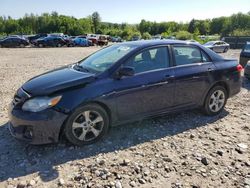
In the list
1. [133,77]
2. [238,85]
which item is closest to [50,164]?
[133,77]

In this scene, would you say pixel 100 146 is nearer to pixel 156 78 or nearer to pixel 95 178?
pixel 95 178

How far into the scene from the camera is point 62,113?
3854mm

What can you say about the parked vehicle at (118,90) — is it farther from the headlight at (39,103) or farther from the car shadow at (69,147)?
the car shadow at (69,147)

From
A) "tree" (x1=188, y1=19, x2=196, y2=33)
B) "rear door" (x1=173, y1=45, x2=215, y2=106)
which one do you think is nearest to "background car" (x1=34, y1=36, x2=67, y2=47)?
"rear door" (x1=173, y1=45, x2=215, y2=106)

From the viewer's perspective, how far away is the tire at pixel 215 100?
550 cm

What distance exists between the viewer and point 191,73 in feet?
16.7

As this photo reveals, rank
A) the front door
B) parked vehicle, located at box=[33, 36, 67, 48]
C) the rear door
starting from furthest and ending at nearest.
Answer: parked vehicle, located at box=[33, 36, 67, 48] < the rear door < the front door

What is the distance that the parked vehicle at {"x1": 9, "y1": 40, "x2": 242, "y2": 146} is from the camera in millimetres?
3865

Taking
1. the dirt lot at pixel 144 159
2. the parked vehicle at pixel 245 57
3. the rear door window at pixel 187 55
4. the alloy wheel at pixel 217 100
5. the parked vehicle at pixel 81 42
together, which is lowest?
the dirt lot at pixel 144 159

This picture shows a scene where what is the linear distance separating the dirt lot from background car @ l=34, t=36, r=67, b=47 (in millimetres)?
30802

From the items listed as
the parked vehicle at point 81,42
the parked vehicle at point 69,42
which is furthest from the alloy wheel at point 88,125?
the parked vehicle at point 81,42

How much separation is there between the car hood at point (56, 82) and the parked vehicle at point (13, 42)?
3141 centimetres

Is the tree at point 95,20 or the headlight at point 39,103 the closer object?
the headlight at point 39,103

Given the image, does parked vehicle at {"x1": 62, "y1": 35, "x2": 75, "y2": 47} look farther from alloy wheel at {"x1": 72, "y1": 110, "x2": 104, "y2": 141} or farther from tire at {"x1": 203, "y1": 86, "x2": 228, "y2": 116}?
alloy wheel at {"x1": 72, "y1": 110, "x2": 104, "y2": 141}
